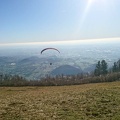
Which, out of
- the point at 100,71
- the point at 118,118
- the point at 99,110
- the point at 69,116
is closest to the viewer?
the point at 118,118

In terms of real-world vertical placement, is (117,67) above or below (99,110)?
above

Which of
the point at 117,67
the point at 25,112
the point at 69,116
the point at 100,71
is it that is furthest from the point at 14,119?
the point at 117,67

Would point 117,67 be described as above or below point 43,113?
above

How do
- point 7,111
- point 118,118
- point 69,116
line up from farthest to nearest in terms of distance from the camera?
point 7,111
point 69,116
point 118,118

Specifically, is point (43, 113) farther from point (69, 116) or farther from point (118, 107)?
point (118, 107)

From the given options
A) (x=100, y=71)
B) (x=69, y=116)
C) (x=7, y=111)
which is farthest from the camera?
(x=100, y=71)

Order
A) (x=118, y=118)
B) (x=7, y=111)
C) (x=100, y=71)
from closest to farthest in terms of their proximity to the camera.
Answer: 1. (x=118, y=118)
2. (x=7, y=111)
3. (x=100, y=71)

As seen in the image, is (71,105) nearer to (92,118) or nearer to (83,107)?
(83,107)

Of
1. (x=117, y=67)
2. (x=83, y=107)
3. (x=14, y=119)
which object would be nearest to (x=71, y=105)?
(x=83, y=107)

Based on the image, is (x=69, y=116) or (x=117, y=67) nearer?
(x=69, y=116)
